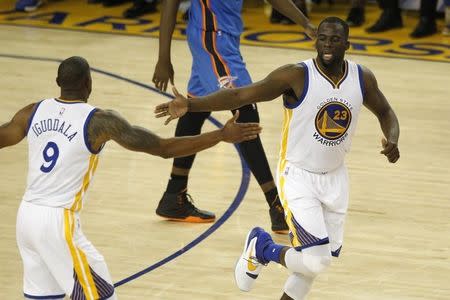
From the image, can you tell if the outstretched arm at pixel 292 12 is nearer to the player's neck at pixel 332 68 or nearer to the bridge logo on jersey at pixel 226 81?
the bridge logo on jersey at pixel 226 81

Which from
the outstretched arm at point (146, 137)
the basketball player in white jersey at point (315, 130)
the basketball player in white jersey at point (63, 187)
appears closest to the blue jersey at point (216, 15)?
the basketball player in white jersey at point (315, 130)

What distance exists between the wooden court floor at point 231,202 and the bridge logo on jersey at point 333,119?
43.6 inches

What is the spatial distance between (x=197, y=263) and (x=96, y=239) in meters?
0.77

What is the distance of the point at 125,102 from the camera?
1049 centimetres

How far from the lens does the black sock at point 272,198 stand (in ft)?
23.9

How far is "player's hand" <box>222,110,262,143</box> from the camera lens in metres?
5.23

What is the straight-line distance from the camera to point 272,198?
24.0 ft

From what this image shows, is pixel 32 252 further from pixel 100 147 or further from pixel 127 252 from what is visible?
pixel 127 252

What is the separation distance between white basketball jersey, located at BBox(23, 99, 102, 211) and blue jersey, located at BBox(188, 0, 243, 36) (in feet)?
8.01

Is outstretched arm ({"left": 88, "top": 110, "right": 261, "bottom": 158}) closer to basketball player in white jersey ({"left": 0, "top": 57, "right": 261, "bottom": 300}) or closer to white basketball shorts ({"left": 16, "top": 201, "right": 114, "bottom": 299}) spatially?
basketball player in white jersey ({"left": 0, "top": 57, "right": 261, "bottom": 300})

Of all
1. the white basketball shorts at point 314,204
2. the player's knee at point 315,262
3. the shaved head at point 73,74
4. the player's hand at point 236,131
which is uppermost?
the shaved head at point 73,74

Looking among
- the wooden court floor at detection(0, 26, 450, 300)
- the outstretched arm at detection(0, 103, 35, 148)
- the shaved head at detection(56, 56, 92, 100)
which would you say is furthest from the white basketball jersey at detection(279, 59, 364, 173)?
the outstretched arm at detection(0, 103, 35, 148)

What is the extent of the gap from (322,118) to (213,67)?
1.71 meters

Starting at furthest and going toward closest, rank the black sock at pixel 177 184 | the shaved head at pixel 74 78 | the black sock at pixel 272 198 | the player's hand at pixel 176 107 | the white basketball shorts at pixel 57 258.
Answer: the black sock at pixel 177 184 → the black sock at pixel 272 198 → the player's hand at pixel 176 107 → the shaved head at pixel 74 78 → the white basketball shorts at pixel 57 258
